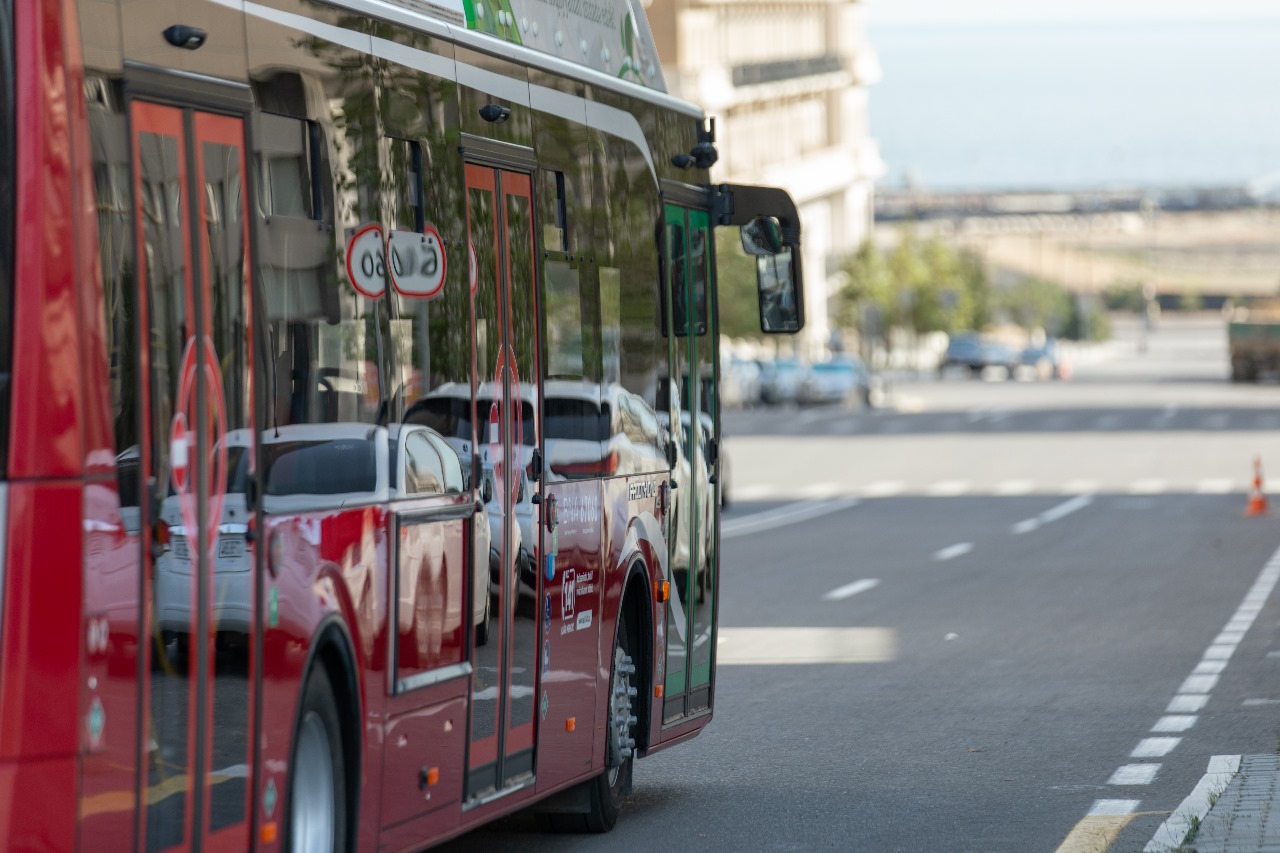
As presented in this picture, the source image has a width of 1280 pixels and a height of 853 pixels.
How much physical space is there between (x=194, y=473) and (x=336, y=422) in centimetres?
88

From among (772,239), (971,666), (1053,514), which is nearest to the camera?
(772,239)

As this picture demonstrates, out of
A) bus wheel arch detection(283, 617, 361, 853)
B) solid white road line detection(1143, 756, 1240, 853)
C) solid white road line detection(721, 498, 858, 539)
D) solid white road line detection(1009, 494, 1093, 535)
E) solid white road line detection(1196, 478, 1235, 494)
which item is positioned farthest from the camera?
solid white road line detection(1196, 478, 1235, 494)

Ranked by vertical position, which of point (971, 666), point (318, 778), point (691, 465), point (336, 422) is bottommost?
point (971, 666)

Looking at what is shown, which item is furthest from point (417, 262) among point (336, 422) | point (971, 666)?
point (971, 666)

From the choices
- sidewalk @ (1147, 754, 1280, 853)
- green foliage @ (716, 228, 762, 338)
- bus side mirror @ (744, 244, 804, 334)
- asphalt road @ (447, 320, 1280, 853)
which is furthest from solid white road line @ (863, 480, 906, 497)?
green foliage @ (716, 228, 762, 338)

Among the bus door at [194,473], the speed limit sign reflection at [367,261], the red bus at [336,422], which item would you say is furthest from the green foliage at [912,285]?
the bus door at [194,473]

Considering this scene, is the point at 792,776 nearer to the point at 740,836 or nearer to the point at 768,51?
the point at 740,836

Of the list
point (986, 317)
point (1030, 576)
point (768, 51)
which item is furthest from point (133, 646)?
point (986, 317)

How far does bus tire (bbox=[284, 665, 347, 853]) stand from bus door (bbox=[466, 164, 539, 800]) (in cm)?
89

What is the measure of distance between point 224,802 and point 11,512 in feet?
3.86

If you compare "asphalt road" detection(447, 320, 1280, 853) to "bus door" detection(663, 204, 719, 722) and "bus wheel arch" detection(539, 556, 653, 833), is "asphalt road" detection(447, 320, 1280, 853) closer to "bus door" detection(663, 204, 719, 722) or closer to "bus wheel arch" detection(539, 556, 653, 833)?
"bus wheel arch" detection(539, 556, 653, 833)

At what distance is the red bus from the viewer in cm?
520

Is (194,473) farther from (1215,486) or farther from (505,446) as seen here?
(1215,486)

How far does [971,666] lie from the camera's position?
15.7 m
